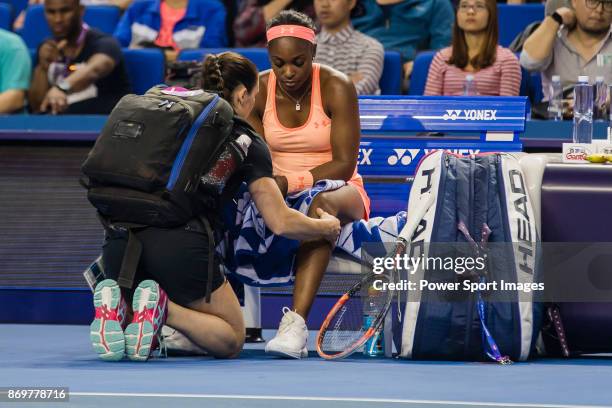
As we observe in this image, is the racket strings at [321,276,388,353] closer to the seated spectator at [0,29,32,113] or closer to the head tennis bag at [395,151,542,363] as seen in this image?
the head tennis bag at [395,151,542,363]

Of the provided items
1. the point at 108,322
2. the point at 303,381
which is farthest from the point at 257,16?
the point at 303,381

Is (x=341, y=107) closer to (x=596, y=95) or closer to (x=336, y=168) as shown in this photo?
(x=336, y=168)

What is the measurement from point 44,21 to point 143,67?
1.39 m

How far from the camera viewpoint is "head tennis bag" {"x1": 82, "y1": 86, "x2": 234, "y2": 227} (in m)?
4.31

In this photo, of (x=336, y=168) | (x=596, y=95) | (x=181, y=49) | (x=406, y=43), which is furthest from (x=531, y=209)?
(x=181, y=49)

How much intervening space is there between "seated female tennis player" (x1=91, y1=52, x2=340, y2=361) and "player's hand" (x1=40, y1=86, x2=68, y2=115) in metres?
3.20

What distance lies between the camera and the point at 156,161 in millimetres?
4297

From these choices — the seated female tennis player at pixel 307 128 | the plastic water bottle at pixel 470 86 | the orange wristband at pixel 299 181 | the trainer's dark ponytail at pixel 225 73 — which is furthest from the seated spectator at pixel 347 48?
the trainer's dark ponytail at pixel 225 73

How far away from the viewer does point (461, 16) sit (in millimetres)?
6914

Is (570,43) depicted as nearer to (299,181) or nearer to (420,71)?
(420,71)

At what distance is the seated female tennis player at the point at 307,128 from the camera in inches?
186

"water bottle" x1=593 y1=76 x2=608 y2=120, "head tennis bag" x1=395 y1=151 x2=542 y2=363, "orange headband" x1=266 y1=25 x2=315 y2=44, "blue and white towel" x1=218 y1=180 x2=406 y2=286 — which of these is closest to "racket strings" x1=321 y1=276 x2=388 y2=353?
"head tennis bag" x1=395 y1=151 x2=542 y2=363

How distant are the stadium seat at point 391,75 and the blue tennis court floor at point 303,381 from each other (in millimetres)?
2838

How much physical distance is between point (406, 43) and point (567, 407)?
16.3 ft
